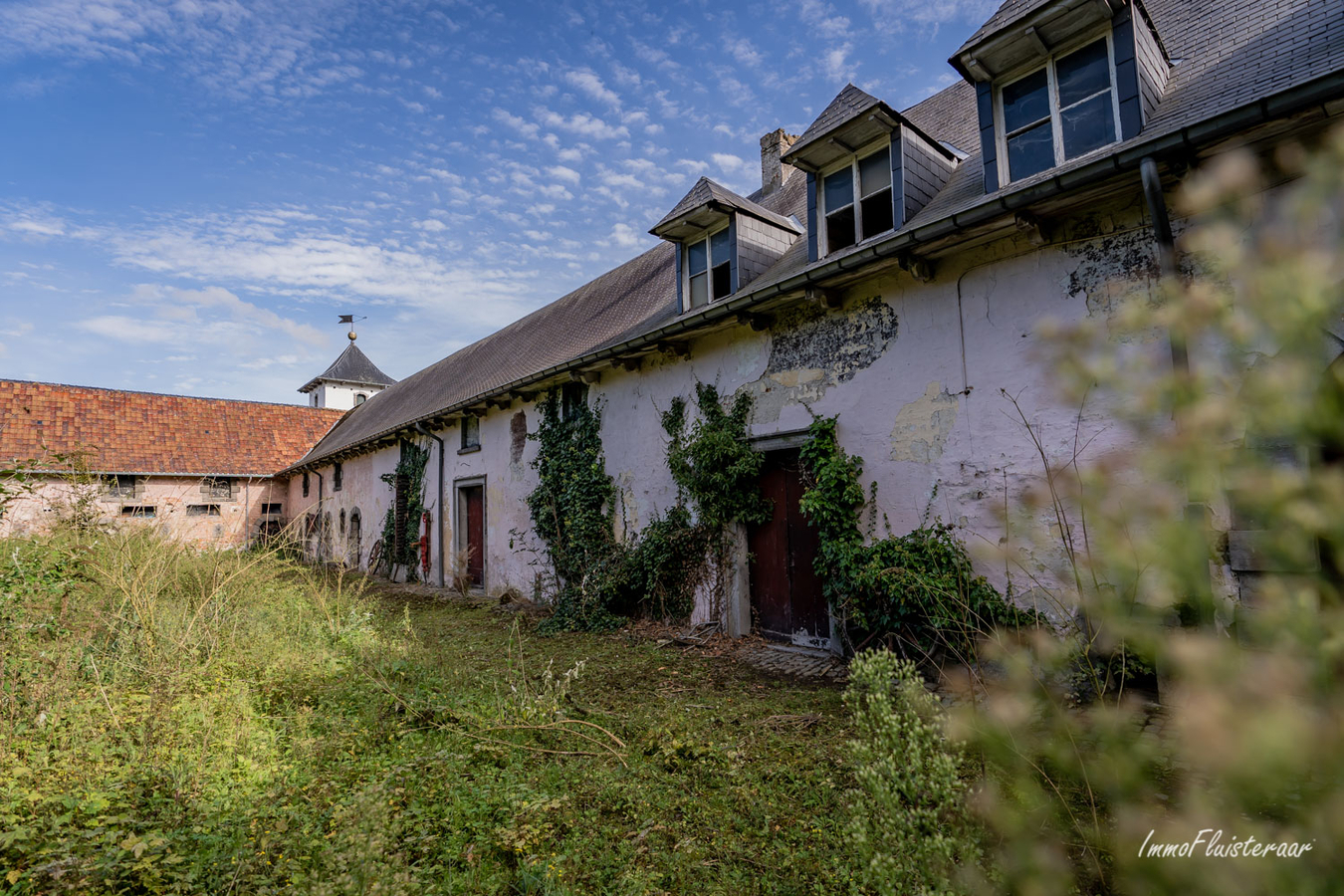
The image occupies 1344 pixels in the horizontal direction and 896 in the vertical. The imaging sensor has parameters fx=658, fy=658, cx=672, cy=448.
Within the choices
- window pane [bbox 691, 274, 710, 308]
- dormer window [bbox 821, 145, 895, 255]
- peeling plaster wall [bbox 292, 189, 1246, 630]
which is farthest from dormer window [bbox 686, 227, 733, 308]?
dormer window [bbox 821, 145, 895, 255]

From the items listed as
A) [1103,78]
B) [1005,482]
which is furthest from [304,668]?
[1103,78]

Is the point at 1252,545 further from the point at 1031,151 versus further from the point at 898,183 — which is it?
the point at 898,183

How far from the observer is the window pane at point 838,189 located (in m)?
7.47

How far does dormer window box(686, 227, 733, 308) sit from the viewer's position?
893 centimetres

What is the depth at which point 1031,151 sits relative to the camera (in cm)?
598

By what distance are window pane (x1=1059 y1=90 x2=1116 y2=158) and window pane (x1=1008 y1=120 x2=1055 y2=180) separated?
12 centimetres

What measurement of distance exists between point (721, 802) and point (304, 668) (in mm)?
4177

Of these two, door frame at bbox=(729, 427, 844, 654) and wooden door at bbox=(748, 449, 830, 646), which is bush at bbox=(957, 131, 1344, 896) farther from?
wooden door at bbox=(748, 449, 830, 646)

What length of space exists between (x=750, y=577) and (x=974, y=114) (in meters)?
6.55

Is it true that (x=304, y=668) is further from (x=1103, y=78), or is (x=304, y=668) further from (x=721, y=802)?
(x=1103, y=78)

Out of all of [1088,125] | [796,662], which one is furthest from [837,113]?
[796,662]

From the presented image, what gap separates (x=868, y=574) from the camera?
5957mm

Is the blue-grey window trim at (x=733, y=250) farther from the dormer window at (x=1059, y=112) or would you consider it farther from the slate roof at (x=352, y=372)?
the slate roof at (x=352, y=372)

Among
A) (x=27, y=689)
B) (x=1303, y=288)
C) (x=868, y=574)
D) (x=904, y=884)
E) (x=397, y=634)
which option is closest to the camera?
(x=1303, y=288)
